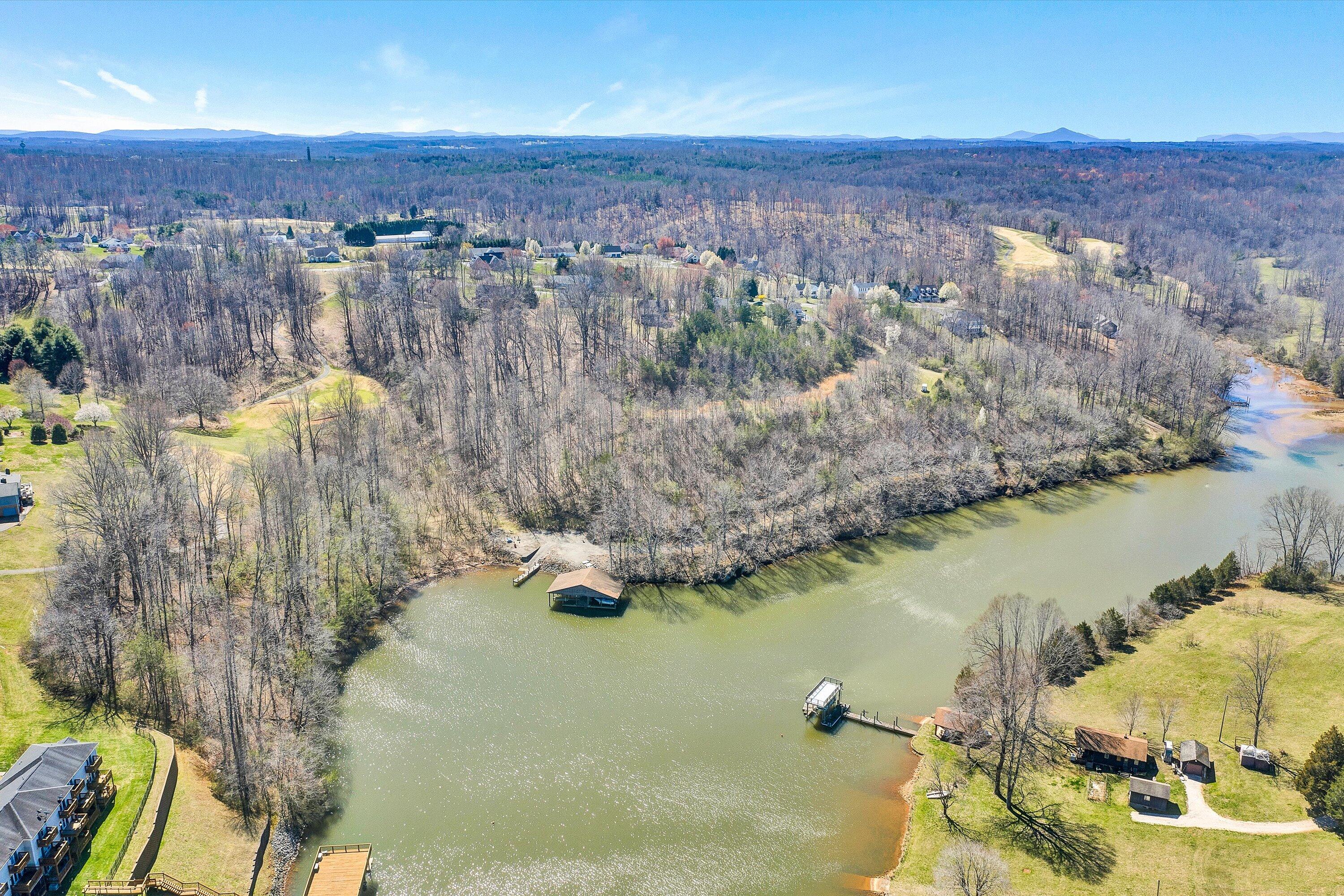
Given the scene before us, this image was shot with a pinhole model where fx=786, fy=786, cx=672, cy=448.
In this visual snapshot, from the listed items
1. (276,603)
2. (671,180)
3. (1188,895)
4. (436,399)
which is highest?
(671,180)

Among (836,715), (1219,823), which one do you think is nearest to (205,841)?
Result: (836,715)

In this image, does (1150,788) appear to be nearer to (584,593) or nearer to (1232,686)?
(1232,686)

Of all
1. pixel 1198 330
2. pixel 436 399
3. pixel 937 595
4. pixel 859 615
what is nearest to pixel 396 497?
pixel 436 399

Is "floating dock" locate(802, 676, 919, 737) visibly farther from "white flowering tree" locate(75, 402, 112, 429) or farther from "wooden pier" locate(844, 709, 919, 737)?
"white flowering tree" locate(75, 402, 112, 429)

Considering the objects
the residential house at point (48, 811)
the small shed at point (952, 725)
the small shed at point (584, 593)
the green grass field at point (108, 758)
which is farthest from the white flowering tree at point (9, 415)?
the small shed at point (952, 725)

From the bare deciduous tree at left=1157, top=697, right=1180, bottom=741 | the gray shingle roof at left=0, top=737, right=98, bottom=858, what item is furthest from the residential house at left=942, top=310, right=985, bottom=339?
the gray shingle roof at left=0, top=737, right=98, bottom=858

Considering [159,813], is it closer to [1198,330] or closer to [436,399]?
[436,399]

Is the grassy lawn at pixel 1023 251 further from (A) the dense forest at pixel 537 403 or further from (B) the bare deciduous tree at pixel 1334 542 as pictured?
(B) the bare deciduous tree at pixel 1334 542
